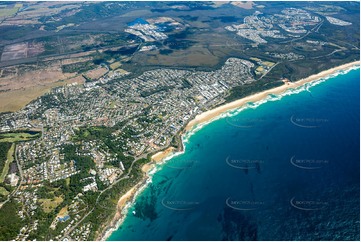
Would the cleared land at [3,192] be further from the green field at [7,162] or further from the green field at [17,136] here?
the green field at [17,136]

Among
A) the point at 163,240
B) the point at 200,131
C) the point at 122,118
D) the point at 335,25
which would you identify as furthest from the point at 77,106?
the point at 335,25

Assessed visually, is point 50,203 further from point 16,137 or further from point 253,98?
point 253,98

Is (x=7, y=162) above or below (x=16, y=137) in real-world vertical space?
below

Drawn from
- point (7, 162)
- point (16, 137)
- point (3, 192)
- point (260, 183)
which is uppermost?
point (16, 137)

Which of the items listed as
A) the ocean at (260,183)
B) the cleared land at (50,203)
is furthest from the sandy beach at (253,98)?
the cleared land at (50,203)

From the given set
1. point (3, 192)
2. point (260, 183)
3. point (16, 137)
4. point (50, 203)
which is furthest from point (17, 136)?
point (260, 183)

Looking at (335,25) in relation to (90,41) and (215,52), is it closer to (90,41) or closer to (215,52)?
(215,52)
